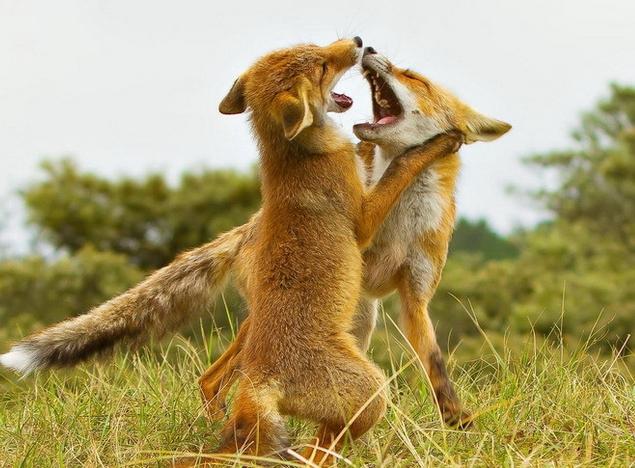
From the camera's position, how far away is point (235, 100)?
690cm

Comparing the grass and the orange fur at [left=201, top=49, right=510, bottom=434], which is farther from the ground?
the orange fur at [left=201, top=49, right=510, bottom=434]

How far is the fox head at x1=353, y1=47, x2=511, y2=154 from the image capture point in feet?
21.8

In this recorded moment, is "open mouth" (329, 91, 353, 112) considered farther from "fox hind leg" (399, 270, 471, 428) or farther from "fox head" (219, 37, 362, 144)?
"fox hind leg" (399, 270, 471, 428)

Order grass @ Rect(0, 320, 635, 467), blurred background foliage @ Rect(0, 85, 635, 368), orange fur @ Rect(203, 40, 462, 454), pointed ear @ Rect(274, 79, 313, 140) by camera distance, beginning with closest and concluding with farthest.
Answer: orange fur @ Rect(203, 40, 462, 454)
grass @ Rect(0, 320, 635, 467)
pointed ear @ Rect(274, 79, 313, 140)
blurred background foliage @ Rect(0, 85, 635, 368)

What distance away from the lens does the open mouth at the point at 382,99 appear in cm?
679

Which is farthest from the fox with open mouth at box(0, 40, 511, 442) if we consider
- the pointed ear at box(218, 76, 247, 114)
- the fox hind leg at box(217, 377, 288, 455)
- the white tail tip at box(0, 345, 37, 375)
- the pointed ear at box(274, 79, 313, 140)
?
the fox hind leg at box(217, 377, 288, 455)

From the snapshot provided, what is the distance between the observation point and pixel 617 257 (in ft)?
97.0

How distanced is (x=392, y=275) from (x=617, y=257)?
24.2 m

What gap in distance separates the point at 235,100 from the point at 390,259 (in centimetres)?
146

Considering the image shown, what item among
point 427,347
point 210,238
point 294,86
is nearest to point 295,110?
point 294,86

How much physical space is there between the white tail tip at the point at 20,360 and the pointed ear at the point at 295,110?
82.3 inches

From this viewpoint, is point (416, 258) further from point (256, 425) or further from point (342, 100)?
point (256, 425)

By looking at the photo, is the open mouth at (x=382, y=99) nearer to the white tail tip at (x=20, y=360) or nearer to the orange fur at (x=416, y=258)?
the orange fur at (x=416, y=258)

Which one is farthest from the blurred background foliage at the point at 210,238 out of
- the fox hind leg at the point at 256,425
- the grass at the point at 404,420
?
the fox hind leg at the point at 256,425
